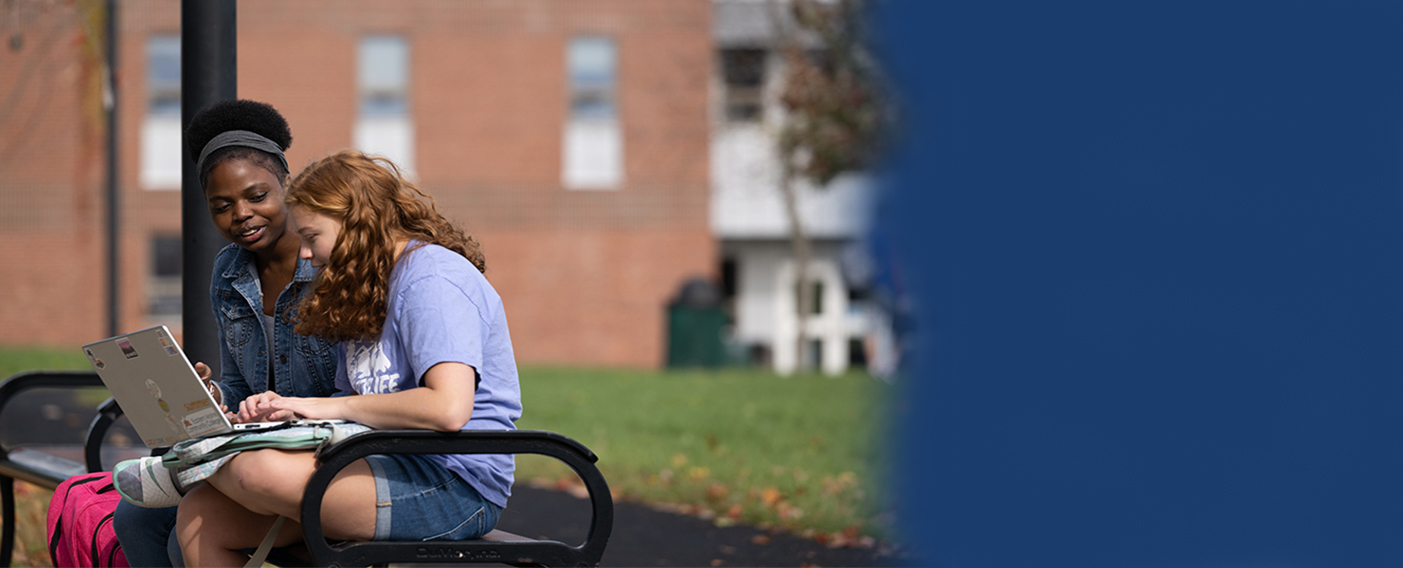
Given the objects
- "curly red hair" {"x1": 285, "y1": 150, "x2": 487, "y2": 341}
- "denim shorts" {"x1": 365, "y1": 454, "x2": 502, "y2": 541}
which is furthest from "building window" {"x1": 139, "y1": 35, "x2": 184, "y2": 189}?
"denim shorts" {"x1": 365, "y1": 454, "x2": 502, "y2": 541}

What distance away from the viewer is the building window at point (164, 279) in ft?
78.6

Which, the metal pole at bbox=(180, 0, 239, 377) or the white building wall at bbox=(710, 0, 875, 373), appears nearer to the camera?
the metal pole at bbox=(180, 0, 239, 377)

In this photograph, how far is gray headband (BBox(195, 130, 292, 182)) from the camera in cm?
331

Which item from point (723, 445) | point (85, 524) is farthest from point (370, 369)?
point (723, 445)

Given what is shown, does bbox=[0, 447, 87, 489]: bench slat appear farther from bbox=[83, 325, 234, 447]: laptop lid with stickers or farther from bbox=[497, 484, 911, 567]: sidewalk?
bbox=[497, 484, 911, 567]: sidewalk

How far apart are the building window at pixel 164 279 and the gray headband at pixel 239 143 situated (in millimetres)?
21956

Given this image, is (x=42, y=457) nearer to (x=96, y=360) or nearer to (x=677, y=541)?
(x=96, y=360)

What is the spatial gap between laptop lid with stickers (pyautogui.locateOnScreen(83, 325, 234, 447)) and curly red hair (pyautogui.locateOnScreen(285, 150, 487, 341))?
0.86ft

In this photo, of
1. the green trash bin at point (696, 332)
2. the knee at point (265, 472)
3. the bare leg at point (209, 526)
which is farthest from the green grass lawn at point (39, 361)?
the green trash bin at point (696, 332)

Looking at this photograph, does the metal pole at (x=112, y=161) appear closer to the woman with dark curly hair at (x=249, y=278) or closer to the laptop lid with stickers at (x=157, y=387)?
the woman with dark curly hair at (x=249, y=278)

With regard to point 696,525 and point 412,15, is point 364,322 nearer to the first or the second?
point 696,525

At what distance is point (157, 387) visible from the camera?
283 centimetres

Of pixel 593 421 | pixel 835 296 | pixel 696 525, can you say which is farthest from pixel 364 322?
Result: pixel 835 296

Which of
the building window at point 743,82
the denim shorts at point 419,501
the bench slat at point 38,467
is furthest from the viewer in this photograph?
the building window at point 743,82
